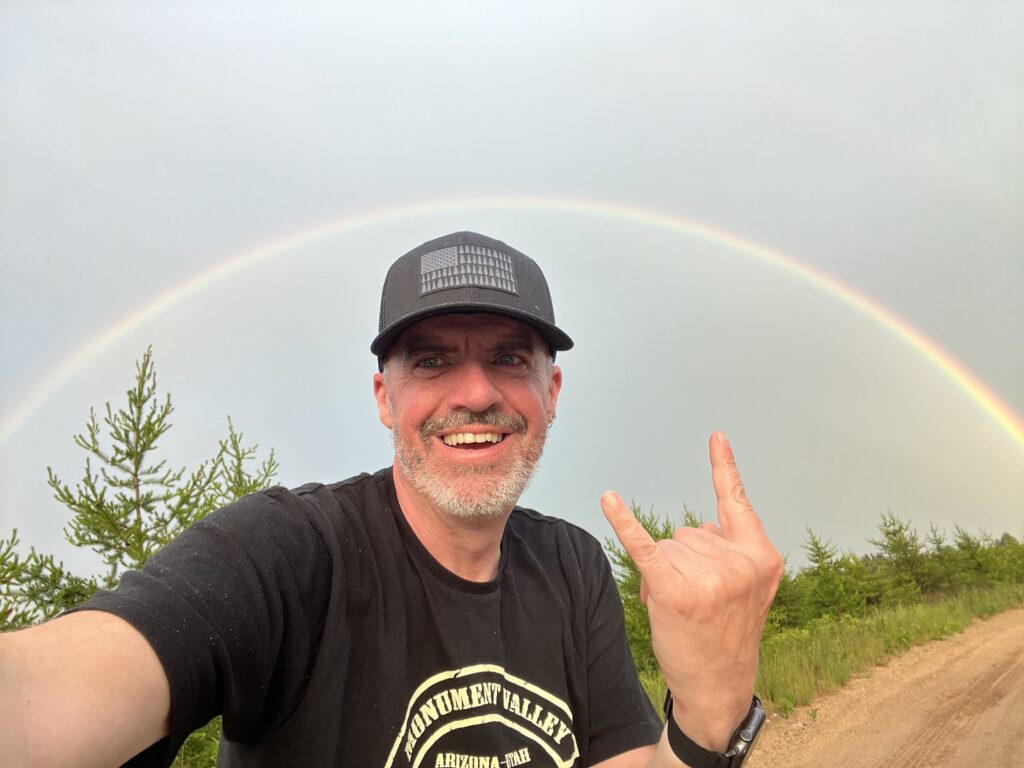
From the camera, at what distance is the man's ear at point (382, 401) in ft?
8.61

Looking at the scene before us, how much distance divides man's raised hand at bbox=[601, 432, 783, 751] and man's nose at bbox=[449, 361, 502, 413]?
81 centimetres

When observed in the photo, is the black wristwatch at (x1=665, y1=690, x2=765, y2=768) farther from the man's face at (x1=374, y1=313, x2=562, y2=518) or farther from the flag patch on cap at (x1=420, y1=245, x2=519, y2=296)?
the flag patch on cap at (x1=420, y1=245, x2=519, y2=296)

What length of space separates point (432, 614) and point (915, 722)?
7.97 m

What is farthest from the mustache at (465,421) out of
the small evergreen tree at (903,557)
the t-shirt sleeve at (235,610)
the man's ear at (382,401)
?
the small evergreen tree at (903,557)

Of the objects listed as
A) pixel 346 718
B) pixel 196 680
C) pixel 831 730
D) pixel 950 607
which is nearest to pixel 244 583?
pixel 196 680

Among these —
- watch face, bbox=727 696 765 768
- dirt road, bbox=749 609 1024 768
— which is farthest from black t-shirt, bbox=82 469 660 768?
dirt road, bbox=749 609 1024 768

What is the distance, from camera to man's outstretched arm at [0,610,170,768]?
114 cm

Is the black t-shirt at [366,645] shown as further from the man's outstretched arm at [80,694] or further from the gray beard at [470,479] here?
the gray beard at [470,479]

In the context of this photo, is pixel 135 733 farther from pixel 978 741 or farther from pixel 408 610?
pixel 978 741

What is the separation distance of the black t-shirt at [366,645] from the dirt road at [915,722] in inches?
231

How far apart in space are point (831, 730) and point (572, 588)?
6904 mm

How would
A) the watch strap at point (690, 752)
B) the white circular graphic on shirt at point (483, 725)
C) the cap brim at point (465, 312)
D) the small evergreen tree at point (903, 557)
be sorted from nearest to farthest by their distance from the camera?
the watch strap at point (690, 752), the white circular graphic on shirt at point (483, 725), the cap brim at point (465, 312), the small evergreen tree at point (903, 557)

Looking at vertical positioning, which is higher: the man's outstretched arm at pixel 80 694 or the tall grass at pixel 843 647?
the man's outstretched arm at pixel 80 694

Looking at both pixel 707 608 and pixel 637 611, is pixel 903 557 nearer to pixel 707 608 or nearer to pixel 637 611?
pixel 637 611
